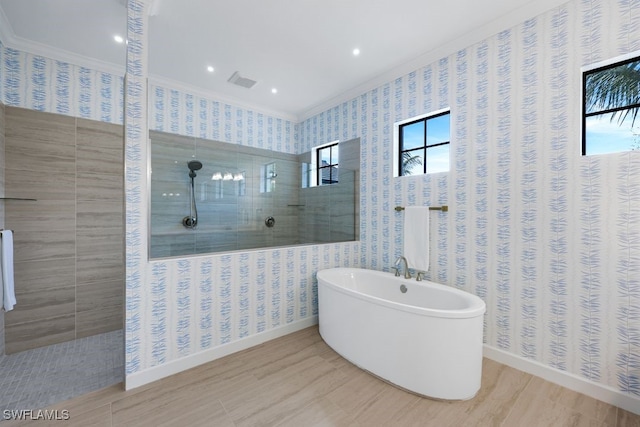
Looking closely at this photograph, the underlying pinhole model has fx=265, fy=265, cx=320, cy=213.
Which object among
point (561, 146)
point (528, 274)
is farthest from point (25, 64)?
point (528, 274)

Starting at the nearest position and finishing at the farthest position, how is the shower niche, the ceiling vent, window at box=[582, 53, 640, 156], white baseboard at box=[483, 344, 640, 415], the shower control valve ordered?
white baseboard at box=[483, 344, 640, 415]
window at box=[582, 53, 640, 156]
the shower niche
the shower control valve
the ceiling vent

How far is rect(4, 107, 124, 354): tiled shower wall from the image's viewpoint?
7.91 ft

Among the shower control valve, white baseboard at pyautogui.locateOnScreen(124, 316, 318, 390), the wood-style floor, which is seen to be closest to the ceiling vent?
the shower control valve

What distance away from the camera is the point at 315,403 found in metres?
1.78

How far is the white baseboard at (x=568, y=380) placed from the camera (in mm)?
1747

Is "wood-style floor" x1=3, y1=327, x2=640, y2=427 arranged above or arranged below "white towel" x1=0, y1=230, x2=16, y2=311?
below

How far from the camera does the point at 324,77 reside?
324 centimetres

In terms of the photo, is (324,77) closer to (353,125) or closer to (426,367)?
(353,125)

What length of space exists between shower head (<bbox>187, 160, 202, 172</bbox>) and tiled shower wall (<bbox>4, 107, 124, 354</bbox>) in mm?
810

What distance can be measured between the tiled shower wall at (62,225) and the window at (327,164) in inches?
97.0

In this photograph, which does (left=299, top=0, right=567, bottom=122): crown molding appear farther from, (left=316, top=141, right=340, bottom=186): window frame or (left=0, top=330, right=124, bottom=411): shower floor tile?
(left=0, top=330, right=124, bottom=411): shower floor tile

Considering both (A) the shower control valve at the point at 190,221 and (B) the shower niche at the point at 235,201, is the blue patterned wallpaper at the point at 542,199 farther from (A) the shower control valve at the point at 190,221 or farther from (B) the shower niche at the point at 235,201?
(A) the shower control valve at the point at 190,221

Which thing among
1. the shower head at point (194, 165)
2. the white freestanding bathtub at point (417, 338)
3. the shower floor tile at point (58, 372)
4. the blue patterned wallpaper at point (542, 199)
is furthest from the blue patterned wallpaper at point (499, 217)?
the shower head at point (194, 165)

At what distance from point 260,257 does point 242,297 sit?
40 cm
